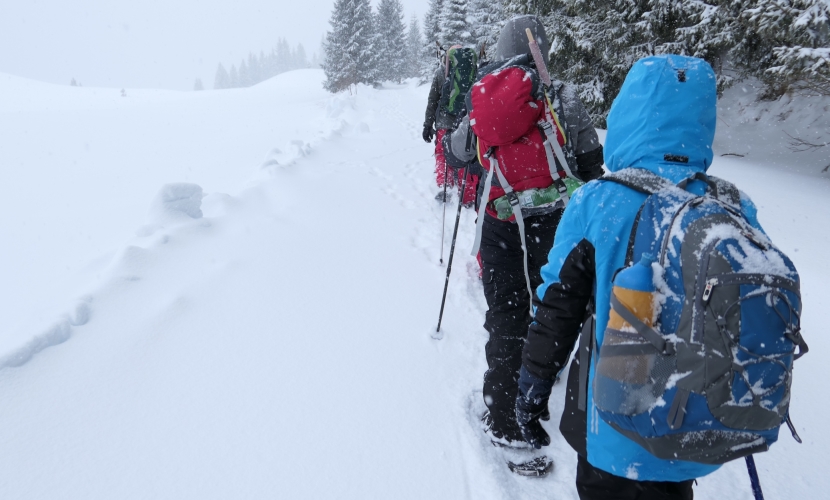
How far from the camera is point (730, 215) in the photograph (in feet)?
3.71

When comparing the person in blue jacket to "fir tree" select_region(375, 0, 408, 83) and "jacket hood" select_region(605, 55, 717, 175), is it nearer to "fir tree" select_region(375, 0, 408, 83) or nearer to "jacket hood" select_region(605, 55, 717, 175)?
"jacket hood" select_region(605, 55, 717, 175)

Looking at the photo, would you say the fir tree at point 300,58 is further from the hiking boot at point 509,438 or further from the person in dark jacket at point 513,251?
the hiking boot at point 509,438

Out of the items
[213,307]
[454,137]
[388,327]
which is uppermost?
[454,137]

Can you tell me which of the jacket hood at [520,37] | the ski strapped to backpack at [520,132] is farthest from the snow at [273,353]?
the jacket hood at [520,37]

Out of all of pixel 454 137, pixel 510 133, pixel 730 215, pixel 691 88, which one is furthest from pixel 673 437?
pixel 454 137

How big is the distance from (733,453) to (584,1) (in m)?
9.95

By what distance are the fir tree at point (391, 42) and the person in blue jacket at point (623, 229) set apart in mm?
40517

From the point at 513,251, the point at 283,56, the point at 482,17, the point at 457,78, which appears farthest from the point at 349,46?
the point at 283,56

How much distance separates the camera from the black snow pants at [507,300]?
7.72 feet

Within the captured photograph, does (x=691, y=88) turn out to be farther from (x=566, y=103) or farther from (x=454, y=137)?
(x=454, y=137)

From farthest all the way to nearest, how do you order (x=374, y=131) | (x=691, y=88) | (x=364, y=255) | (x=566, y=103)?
(x=374, y=131), (x=364, y=255), (x=566, y=103), (x=691, y=88)

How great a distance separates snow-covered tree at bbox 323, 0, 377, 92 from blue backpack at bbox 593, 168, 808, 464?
3699 centimetres

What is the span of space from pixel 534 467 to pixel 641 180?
163cm

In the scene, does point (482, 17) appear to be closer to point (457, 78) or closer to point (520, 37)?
point (457, 78)
